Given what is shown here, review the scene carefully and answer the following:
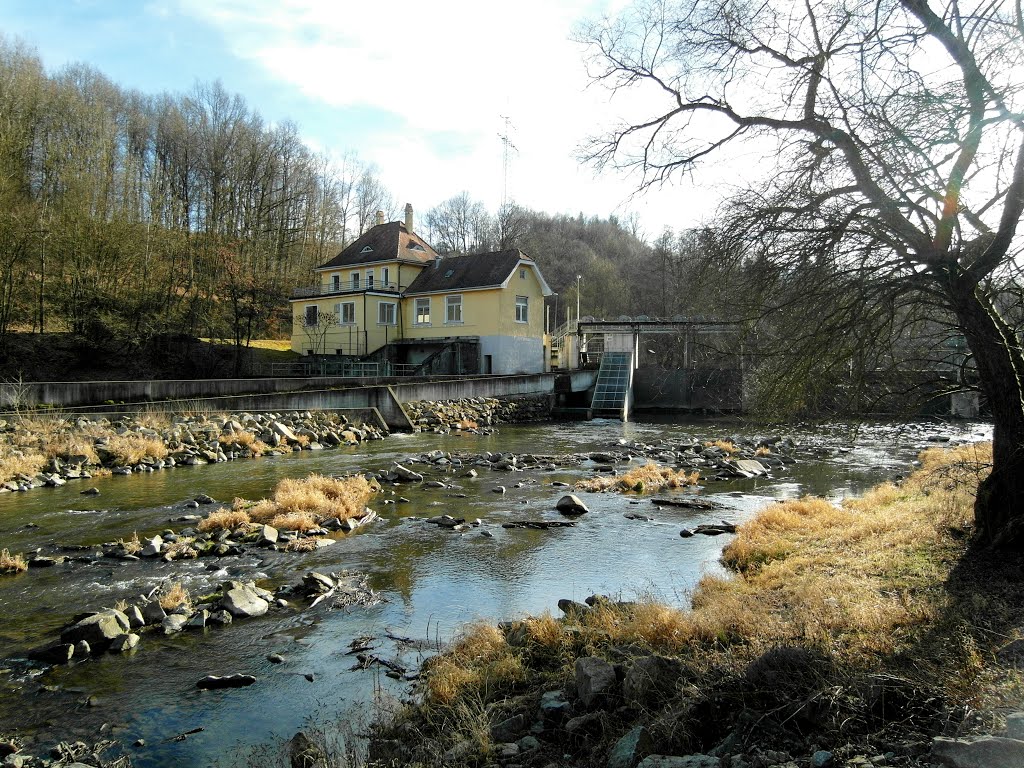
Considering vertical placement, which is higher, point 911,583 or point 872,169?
point 872,169

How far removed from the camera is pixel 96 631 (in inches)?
261

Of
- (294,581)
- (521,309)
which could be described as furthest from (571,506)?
(521,309)

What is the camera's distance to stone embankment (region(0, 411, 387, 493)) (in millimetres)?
15711

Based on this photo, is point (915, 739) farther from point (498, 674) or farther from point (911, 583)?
A: point (911, 583)

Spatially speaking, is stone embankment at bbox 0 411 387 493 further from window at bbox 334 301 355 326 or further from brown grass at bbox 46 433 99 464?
window at bbox 334 301 355 326

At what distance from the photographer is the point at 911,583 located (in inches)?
262

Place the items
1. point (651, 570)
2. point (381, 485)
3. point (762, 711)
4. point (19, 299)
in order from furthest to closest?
point (19, 299) < point (381, 485) < point (651, 570) < point (762, 711)

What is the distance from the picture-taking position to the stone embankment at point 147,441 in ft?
51.5

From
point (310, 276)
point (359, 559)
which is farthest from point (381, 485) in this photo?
point (310, 276)

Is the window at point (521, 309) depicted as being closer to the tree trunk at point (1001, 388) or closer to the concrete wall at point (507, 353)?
the concrete wall at point (507, 353)

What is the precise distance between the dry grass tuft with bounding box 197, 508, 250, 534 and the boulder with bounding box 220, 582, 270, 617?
129 inches

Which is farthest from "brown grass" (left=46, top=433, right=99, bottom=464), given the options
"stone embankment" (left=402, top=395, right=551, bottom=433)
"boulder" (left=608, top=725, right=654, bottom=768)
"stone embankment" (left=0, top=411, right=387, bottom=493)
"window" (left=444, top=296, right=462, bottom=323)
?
"window" (left=444, top=296, right=462, bottom=323)

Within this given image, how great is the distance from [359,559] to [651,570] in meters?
4.13

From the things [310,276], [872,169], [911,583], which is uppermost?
[310,276]
